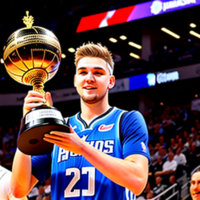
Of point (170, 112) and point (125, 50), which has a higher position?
point (125, 50)

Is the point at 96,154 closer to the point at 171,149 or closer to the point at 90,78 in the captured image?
the point at 90,78

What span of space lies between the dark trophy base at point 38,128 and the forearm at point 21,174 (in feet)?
0.51

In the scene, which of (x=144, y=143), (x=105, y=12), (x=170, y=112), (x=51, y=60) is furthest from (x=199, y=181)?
(x=105, y=12)

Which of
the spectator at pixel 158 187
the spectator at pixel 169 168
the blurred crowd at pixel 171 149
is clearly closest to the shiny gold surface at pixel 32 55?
the blurred crowd at pixel 171 149

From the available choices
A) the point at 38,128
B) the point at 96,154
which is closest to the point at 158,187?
the point at 96,154

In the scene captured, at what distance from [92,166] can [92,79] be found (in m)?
0.48

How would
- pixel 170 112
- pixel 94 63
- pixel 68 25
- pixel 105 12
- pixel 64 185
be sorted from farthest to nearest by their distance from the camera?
pixel 68 25 < pixel 105 12 < pixel 170 112 < pixel 94 63 < pixel 64 185

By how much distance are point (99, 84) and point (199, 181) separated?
A: 2.15m

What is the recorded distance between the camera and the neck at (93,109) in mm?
2293

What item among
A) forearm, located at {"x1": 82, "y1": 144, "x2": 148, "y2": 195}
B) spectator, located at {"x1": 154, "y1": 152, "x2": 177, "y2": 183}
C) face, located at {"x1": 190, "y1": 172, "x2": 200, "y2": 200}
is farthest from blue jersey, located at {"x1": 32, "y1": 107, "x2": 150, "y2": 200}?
spectator, located at {"x1": 154, "y1": 152, "x2": 177, "y2": 183}

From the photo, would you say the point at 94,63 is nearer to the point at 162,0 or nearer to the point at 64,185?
the point at 64,185

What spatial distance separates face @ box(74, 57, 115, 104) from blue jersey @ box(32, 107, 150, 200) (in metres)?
0.16

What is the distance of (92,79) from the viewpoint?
2.18 metres

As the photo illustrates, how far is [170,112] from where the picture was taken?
44.8ft
